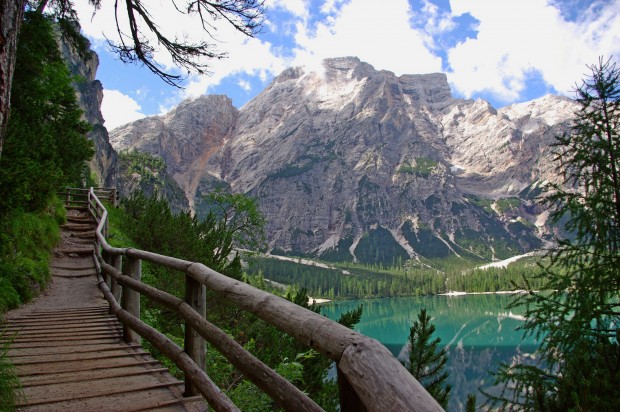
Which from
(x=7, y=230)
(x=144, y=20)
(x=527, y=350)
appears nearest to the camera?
(x=144, y=20)

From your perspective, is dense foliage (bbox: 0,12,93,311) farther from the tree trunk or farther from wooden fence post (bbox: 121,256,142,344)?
the tree trunk

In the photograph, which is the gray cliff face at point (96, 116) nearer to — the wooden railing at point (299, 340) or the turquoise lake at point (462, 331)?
the turquoise lake at point (462, 331)

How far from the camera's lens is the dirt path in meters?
3.14

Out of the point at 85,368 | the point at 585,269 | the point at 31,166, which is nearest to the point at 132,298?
the point at 85,368

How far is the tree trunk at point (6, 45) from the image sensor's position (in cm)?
327

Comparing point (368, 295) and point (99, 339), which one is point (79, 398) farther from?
point (368, 295)

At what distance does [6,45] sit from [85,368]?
305 centimetres

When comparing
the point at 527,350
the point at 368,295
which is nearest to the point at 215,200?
the point at 527,350

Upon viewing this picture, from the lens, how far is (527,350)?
8444 centimetres

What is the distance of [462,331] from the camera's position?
10581 cm

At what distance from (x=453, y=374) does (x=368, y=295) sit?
106955 mm

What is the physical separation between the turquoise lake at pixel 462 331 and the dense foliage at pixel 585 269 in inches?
1396

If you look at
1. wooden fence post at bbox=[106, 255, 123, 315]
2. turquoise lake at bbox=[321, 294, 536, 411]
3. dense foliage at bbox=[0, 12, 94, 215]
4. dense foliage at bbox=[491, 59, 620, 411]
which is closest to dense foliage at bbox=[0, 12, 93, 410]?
dense foliage at bbox=[0, 12, 94, 215]

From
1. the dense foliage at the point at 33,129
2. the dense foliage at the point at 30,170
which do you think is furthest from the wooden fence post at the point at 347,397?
the dense foliage at the point at 33,129
